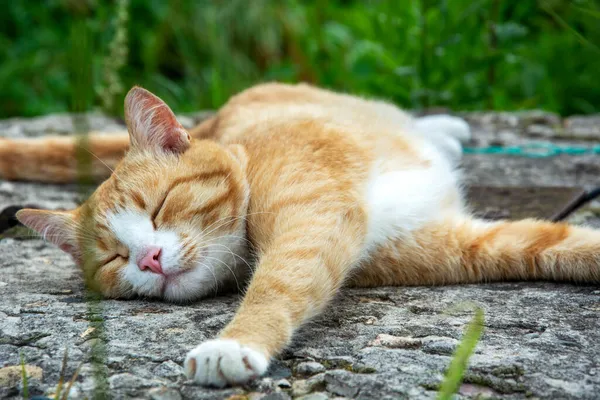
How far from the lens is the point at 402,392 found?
62.8 inches

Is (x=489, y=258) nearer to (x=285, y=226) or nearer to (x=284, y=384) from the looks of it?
(x=285, y=226)

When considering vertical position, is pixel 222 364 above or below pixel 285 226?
below

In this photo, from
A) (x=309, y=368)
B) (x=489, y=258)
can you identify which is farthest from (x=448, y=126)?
(x=309, y=368)

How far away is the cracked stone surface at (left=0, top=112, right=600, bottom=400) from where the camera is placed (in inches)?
64.1

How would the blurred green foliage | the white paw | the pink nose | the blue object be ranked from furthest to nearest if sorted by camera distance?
1. the blurred green foliage
2. the white paw
3. the blue object
4. the pink nose

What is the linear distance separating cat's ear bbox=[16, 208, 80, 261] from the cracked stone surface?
131mm

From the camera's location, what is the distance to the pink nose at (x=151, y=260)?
7.14ft

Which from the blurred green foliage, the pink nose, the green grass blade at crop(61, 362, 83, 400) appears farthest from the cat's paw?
the blurred green foliage

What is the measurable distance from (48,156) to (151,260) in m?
1.82

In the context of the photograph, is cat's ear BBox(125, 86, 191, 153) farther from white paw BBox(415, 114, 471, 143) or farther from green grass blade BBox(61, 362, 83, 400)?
white paw BBox(415, 114, 471, 143)

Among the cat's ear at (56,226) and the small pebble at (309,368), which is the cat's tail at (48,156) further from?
the small pebble at (309,368)

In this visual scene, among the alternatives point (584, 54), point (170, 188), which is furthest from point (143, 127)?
point (584, 54)

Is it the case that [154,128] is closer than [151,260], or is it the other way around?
[151,260]

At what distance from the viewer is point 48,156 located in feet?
12.2
